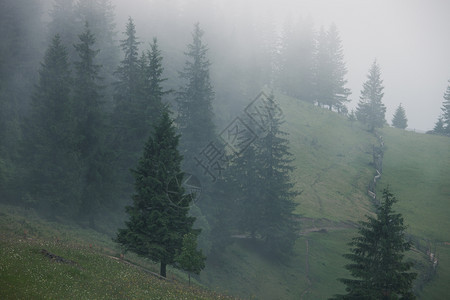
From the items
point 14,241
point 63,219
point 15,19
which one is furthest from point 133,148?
point 15,19

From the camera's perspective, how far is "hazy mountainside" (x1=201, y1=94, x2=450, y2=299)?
40.5 meters

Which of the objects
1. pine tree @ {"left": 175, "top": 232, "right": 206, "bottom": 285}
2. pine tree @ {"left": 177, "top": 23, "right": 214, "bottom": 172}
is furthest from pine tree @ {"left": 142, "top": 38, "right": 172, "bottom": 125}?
pine tree @ {"left": 175, "top": 232, "right": 206, "bottom": 285}

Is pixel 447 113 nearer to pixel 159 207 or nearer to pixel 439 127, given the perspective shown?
pixel 439 127

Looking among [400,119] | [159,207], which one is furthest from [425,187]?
[159,207]

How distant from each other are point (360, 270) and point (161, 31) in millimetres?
73498

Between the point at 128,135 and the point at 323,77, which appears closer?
the point at 128,135

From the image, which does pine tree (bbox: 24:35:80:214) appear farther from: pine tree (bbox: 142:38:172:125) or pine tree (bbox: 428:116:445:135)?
pine tree (bbox: 428:116:445:135)

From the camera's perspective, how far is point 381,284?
22781 millimetres

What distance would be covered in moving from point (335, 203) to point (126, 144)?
124 feet

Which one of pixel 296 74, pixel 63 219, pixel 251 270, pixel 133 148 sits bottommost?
pixel 251 270

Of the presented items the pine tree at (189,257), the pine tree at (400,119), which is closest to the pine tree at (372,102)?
the pine tree at (400,119)

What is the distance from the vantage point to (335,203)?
5866cm

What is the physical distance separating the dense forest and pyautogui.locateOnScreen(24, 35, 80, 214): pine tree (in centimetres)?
11

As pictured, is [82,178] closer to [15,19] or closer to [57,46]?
[57,46]
